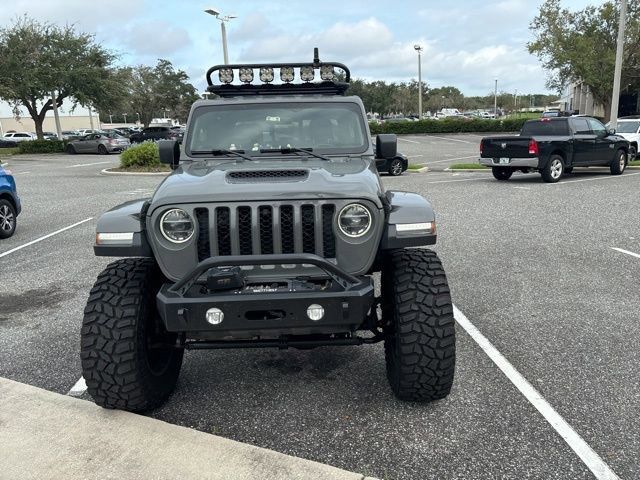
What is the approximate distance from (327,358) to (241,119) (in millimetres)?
1956

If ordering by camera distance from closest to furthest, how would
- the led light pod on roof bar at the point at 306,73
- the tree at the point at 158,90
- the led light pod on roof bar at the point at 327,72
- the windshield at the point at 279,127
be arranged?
the windshield at the point at 279,127
the led light pod on roof bar at the point at 306,73
the led light pod on roof bar at the point at 327,72
the tree at the point at 158,90

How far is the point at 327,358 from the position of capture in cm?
416

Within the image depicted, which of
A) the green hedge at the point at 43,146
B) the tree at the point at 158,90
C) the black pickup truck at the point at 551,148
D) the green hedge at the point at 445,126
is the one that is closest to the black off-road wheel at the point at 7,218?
the black pickup truck at the point at 551,148

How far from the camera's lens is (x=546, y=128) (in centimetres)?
1453

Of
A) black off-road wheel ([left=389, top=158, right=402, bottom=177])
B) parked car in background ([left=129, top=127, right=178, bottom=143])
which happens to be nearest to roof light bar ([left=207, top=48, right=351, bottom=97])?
black off-road wheel ([left=389, top=158, right=402, bottom=177])

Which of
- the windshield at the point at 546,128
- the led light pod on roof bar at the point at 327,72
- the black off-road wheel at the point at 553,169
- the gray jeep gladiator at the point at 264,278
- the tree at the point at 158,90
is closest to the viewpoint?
the gray jeep gladiator at the point at 264,278

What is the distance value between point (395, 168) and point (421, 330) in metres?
14.8

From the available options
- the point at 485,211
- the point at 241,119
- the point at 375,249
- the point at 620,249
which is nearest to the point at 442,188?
the point at 485,211

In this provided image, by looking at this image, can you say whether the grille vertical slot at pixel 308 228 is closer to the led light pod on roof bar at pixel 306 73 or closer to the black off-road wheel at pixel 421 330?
the black off-road wheel at pixel 421 330

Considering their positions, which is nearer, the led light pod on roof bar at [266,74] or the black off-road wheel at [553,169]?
the led light pod on roof bar at [266,74]

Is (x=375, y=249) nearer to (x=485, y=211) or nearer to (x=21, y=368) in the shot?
(x=21, y=368)

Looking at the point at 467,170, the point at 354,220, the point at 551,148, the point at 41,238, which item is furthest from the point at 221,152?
the point at 467,170

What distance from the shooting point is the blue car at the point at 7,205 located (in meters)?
8.77

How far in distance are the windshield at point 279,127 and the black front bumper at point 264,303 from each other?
1590 millimetres
